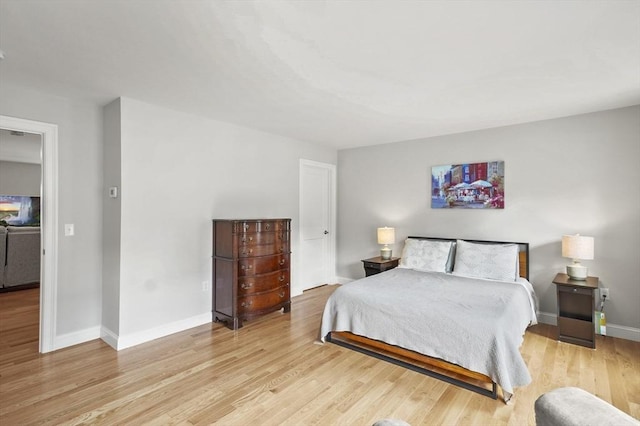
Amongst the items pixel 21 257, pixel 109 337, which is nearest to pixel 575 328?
pixel 109 337

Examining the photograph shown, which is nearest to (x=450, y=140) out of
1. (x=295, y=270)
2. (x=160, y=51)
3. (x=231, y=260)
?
(x=295, y=270)

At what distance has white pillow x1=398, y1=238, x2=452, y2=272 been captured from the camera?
13.7ft

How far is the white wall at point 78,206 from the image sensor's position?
3.12 metres

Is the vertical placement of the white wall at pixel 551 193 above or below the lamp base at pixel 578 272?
above

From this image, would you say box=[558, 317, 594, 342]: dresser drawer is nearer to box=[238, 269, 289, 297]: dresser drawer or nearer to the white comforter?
the white comforter

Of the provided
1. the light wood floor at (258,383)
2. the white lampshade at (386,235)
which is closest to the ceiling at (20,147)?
the light wood floor at (258,383)

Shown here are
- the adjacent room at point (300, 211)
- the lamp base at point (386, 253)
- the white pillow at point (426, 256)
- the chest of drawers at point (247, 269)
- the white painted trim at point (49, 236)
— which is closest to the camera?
the adjacent room at point (300, 211)

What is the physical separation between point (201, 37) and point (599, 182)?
4167 millimetres

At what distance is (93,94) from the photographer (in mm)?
3027

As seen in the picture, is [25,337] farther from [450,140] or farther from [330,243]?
[450,140]

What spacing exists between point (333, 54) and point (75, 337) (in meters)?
3.57

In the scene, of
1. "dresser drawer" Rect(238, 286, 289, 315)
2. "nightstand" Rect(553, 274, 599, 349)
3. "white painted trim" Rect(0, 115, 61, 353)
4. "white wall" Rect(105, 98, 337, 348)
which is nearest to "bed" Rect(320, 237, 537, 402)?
"nightstand" Rect(553, 274, 599, 349)

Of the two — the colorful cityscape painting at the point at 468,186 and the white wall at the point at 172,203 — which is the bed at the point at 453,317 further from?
the white wall at the point at 172,203

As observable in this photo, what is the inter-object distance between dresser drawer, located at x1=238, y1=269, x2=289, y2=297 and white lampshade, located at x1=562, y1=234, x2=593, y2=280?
317 centimetres
